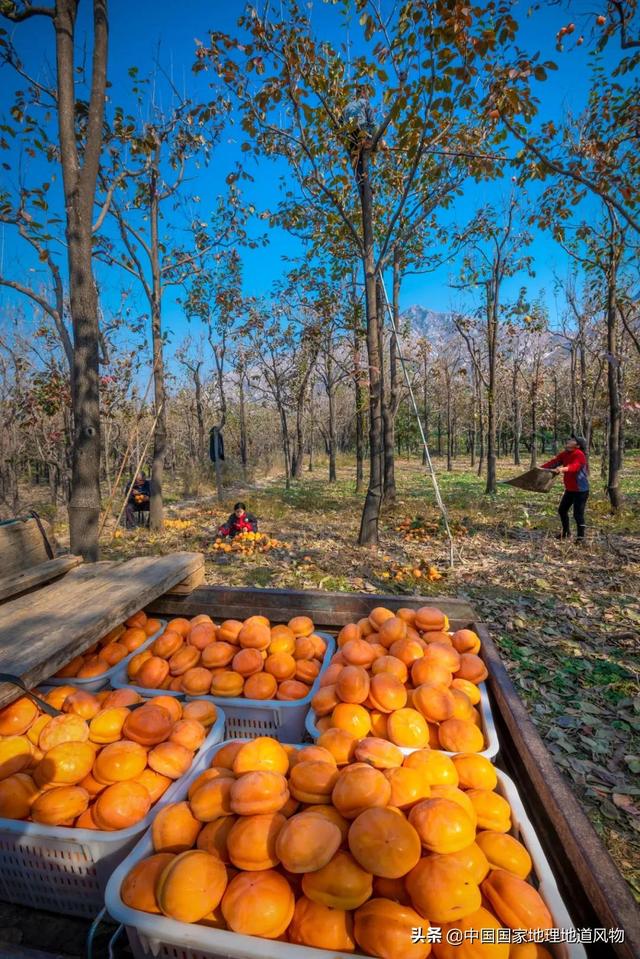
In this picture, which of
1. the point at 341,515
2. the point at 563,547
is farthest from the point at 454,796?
the point at 341,515

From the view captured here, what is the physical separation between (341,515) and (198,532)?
146 inches

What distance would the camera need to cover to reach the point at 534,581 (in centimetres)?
564

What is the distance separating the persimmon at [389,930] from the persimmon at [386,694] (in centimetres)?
75

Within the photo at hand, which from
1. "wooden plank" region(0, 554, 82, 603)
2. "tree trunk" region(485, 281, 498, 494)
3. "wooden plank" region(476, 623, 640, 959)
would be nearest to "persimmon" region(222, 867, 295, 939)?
"wooden plank" region(476, 623, 640, 959)

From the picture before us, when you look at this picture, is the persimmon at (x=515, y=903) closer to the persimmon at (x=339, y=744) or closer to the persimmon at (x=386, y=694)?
the persimmon at (x=339, y=744)

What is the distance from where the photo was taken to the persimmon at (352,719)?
1686 mm

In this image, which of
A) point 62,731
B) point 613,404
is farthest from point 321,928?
point 613,404

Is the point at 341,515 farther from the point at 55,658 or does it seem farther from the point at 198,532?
the point at 55,658

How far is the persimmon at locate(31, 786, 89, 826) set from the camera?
1.35m

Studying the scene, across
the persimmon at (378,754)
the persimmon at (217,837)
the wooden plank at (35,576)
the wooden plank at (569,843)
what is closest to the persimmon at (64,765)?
the persimmon at (217,837)

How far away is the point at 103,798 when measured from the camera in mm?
1389

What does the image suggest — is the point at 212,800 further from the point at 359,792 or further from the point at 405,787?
the point at 405,787

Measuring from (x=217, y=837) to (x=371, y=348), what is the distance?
6352 millimetres

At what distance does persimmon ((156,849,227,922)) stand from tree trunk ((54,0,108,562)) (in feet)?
10.00
